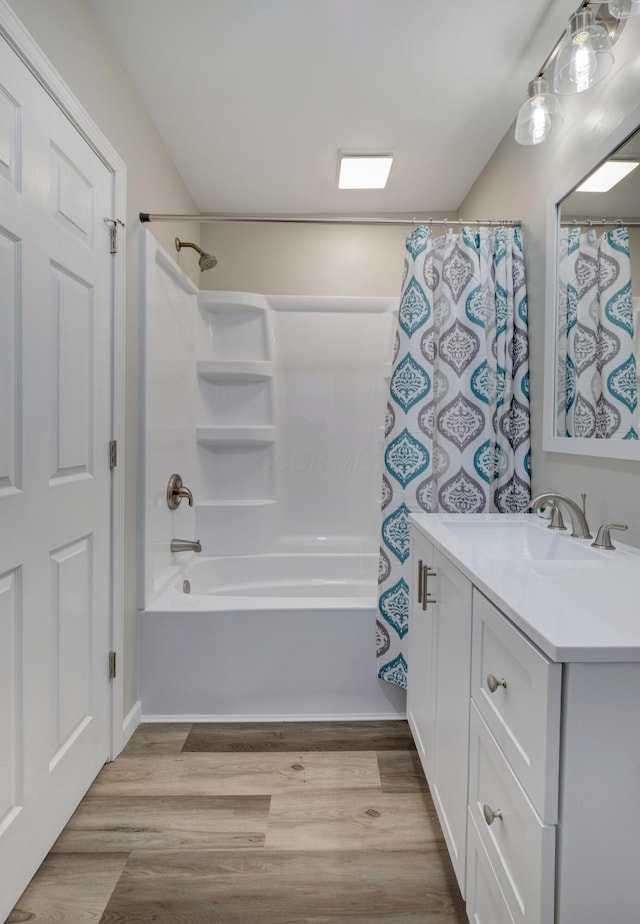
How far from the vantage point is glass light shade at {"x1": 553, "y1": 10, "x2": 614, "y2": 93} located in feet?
4.11

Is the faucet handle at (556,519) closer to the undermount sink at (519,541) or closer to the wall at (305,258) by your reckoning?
the undermount sink at (519,541)

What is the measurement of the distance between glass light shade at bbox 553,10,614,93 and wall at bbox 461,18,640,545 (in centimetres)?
10

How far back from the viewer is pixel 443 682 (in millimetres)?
1323

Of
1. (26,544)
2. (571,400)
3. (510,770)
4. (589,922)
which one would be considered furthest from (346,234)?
(589,922)

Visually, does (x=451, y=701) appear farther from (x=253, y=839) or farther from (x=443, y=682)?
(x=253, y=839)

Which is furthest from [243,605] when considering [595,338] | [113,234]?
[595,338]

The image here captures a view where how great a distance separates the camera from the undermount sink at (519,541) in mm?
1383

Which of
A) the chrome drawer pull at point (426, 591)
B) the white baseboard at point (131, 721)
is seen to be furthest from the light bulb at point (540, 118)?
the white baseboard at point (131, 721)

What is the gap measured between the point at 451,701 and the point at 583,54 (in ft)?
5.41

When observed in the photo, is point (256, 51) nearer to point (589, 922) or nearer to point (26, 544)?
point (26, 544)

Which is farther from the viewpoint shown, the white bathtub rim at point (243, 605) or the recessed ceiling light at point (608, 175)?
the white bathtub rim at point (243, 605)

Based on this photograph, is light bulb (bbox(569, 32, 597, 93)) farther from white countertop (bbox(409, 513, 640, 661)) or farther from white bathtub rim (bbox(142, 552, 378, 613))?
white bathtub rim (bbox(142, 552, 378, 613))

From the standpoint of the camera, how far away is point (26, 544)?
4.08 ft

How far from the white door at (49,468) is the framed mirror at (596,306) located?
1493mm
